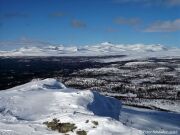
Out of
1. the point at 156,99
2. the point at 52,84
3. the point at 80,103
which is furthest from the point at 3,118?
the point at 156,99

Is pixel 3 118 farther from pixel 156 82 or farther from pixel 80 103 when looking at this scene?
pixel 156 82

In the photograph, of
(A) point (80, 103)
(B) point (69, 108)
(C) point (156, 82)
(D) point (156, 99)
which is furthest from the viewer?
(C) point (156, 82)

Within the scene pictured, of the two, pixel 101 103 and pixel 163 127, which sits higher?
pixel 101 103

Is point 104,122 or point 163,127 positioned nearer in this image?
point 104,122

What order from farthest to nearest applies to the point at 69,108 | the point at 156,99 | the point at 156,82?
the point at 156,82 → the point at 156,99 → the point at 69,108

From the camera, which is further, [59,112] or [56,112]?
[56,112]

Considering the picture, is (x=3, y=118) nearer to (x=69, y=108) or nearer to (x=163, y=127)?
(x=69, y=108)
